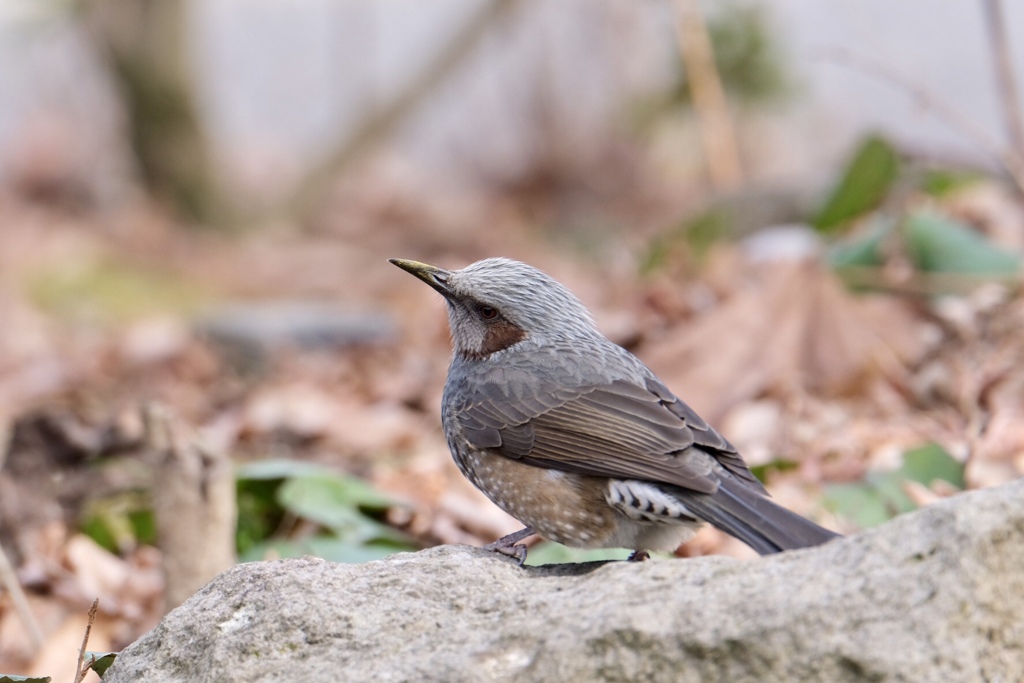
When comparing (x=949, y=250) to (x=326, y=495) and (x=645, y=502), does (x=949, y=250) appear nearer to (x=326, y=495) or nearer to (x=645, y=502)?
(x=326, y=495)

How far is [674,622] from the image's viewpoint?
2467 millimetres

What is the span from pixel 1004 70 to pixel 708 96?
684 centimetres

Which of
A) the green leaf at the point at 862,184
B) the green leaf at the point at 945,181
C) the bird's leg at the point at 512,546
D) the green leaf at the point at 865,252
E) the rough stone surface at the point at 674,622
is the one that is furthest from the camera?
the green leaf at the point at 945,181

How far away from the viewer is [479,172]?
59.9 ft

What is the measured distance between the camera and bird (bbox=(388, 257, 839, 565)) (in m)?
3.37

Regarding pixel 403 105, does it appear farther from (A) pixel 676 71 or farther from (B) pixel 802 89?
(B) pixel 802 89

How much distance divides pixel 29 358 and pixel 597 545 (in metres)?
8.49

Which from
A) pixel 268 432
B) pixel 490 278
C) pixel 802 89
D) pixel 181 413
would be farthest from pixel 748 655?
pixel 802 89

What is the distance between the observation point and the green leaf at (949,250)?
7.36 m

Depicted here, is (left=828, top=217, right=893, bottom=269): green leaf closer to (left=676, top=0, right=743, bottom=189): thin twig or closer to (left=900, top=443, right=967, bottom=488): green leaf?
(left=900, top=443, right=967, bottom=488): green leaf

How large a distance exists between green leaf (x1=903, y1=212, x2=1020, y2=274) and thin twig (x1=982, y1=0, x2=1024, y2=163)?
67 cm

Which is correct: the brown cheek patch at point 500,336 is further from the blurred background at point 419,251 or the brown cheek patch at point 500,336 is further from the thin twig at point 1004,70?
the thin twig at point 1004,70

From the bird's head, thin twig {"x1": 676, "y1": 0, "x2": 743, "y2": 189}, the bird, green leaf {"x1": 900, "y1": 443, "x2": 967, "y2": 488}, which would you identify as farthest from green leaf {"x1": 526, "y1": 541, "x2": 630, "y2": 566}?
thin twig {"x1": 676, "y1": 0, "x2": 743, "y2": 189}

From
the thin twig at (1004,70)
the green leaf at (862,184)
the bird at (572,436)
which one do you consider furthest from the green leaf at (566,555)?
the thin twig at (1004,70)
